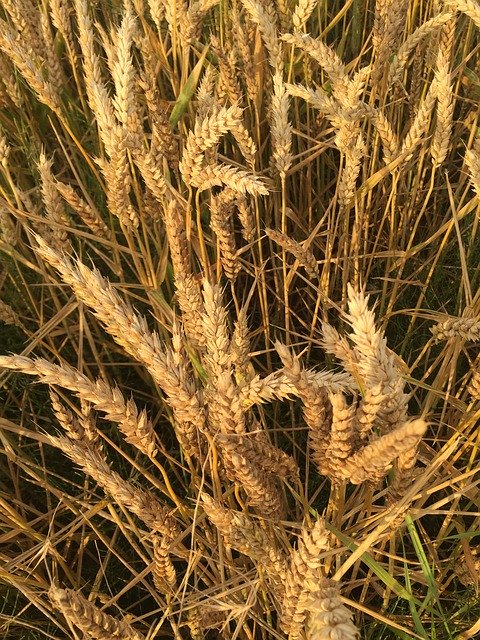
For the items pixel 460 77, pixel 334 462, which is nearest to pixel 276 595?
pixel 334 462

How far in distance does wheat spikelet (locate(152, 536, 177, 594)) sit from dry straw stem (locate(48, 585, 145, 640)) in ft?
0.37

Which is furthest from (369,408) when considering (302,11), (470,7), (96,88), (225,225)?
(302,11)

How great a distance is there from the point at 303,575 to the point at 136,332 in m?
0.34

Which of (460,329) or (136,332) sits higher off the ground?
(136,332)

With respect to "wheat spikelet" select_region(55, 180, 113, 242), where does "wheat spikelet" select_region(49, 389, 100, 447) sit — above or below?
below

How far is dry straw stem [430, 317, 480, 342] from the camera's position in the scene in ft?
3.27

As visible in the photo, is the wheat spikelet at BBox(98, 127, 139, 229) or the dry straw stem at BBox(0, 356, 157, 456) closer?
the dry straw stem at BBox(0, 356, 157, 456)

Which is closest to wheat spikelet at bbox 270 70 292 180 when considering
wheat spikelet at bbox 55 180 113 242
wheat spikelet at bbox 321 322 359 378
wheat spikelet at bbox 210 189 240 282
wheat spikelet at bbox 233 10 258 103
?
wheat spikelet at bbox 210 189 240 282

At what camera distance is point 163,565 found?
0.99m

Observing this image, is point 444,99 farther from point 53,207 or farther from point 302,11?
point 53,207

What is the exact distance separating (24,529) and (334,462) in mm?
659

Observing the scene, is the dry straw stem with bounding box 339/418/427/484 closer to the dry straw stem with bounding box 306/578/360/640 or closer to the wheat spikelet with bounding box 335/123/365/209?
the dry straw stem with bounding box 306/578/360/640

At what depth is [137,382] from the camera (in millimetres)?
1617

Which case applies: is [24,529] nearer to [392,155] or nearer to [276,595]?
[276,595]
